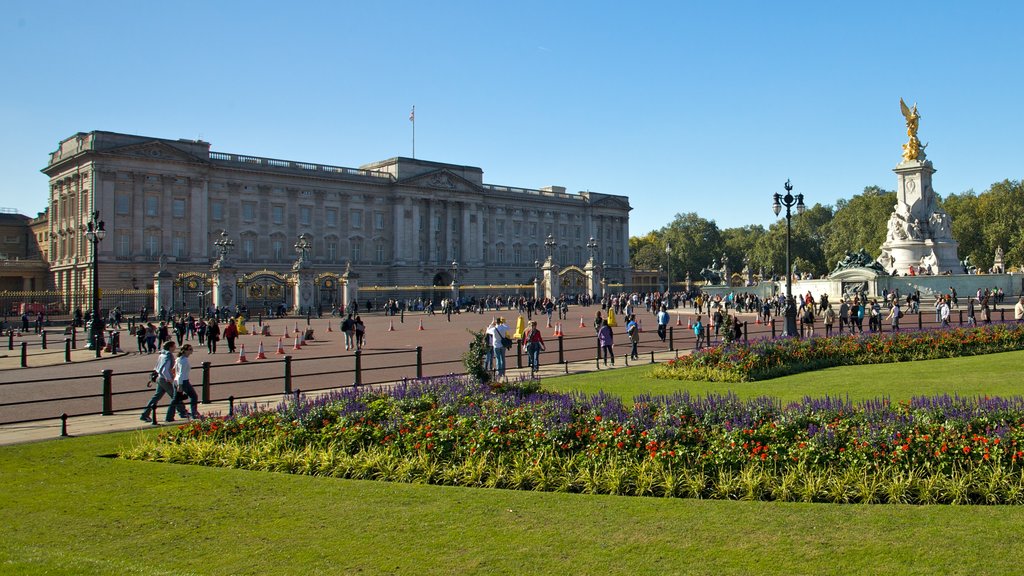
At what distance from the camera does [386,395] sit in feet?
40.3

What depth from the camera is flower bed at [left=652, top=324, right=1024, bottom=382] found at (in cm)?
1828

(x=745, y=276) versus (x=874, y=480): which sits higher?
(x=745, y=276)

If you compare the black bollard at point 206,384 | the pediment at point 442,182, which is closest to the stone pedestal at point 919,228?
the black bollard at point 206,384

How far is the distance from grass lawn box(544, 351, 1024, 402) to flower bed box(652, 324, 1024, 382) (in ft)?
1.55

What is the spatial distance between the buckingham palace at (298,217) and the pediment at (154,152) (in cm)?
9

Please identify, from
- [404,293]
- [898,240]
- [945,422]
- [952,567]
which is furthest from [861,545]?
[404,293]

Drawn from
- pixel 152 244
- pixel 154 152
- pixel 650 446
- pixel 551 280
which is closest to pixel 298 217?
pixel 152 244

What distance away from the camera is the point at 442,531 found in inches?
288

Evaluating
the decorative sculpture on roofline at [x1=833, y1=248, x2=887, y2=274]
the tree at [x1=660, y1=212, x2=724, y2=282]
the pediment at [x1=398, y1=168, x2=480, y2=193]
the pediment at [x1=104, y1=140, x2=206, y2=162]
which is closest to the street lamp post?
the decorative sculpture on roofline at [x1=833, y1=248, x2=887, y2=274]

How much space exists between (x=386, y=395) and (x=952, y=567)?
8.07 meters

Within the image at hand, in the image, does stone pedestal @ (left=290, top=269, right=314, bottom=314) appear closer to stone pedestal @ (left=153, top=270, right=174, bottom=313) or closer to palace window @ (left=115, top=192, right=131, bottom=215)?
stone pedestal @ (left=153, top=270, right=174, bottom=313)

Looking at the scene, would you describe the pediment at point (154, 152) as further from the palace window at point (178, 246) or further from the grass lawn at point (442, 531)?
the grass lawn at point (442, 531)

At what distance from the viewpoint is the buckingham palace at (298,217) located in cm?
7262

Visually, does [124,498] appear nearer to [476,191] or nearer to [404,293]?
[404,293]
